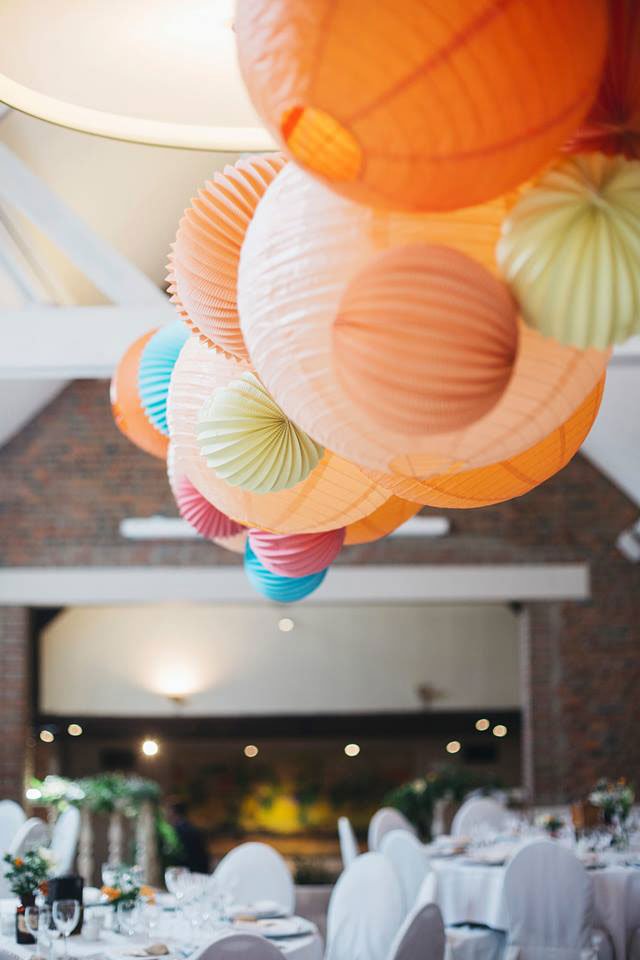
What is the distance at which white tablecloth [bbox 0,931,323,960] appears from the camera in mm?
3756

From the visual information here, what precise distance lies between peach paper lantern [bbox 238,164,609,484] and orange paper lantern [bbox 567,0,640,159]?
18cm

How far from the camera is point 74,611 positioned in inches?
500

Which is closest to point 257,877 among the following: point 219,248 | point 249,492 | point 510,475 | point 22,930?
point 22,930

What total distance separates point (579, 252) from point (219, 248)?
2.74 ft

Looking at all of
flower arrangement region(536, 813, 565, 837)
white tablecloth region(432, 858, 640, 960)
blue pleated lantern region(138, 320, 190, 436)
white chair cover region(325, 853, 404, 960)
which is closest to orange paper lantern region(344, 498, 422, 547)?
blue pleated lantern region(138, 320, 190, 436)

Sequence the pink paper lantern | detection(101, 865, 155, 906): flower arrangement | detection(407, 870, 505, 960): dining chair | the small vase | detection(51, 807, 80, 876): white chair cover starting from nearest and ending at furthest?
1. the pink paper lantern
2. the small vase
3. detection(101, 865, 155, 906): flower arrangement
4. detection(407, 870, 505, 960): dining chair
5. detection(51, 807, 80, 876): white chair cover

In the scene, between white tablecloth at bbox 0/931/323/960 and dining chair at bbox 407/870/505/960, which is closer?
white tablecloth at bbox 0/931/323/960

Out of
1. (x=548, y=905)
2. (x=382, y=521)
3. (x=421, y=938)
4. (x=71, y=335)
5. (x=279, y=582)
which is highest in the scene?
(x=71, y=335)

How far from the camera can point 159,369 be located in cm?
290

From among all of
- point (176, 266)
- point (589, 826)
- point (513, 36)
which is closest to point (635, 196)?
point (513, 36)

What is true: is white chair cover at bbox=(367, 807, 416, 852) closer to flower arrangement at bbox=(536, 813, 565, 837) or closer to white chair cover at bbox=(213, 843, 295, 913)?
flower arrangement at bbox=(536, 813, 565, 837)

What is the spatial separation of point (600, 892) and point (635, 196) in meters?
4.85

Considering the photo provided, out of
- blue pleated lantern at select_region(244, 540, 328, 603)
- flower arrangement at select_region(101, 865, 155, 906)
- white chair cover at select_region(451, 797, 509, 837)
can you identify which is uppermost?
blue pleated lantern at select_region(244, 540, 328, 603)

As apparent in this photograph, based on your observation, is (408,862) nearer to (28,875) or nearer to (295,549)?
(28,875)
